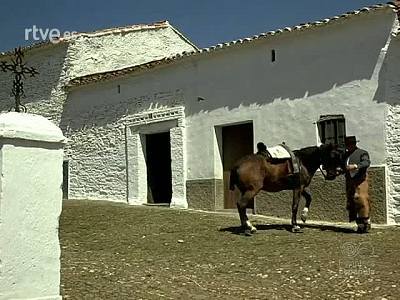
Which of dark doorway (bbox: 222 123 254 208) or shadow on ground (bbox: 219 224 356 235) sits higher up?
dark doorway (bbox: 222 123 254 208)

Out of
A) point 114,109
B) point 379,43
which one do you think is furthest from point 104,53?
point 379,43

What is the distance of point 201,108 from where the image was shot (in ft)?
52.2

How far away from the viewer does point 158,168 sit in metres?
17.7

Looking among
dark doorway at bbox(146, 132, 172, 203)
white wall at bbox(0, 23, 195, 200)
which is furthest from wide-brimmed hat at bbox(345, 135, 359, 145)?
white wall at bbox(0, 23, 195, 200)

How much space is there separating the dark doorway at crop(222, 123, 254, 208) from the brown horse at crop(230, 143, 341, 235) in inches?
174

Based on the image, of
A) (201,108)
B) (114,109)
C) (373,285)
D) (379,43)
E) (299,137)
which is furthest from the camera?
(114,109)

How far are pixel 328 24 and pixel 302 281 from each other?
7359 millimetres

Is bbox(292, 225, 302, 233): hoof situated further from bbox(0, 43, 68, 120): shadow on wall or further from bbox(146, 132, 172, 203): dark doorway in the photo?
bbox(0, 43, 68, 120): shadow on wall

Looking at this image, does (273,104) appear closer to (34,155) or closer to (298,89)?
(298,89)

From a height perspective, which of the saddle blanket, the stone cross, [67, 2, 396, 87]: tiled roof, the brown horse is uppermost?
[67, 2, 396, 87]: tiled roof

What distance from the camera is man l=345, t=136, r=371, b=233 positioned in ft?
35.6

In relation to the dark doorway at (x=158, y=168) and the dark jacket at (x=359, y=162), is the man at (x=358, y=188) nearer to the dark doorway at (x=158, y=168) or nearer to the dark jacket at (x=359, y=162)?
the dark jacket at (x=359, y=162)

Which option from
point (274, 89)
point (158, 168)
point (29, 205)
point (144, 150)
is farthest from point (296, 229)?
point (144, 150)

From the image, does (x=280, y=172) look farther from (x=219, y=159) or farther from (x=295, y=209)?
(x=219, y=159)
